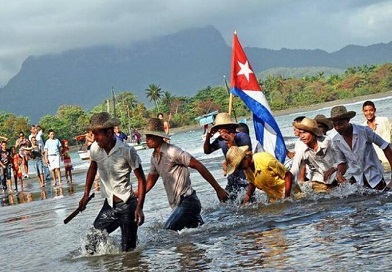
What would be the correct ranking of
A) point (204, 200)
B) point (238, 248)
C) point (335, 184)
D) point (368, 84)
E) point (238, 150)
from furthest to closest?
point (368, 84) < point (204, 200) < point (335, 184) < point (238, 150) < point (238, 248)

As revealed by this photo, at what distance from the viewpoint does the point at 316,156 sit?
8680 mm

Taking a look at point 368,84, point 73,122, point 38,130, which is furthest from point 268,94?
point 38,130

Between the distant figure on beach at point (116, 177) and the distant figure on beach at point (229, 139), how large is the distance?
1.59 meters

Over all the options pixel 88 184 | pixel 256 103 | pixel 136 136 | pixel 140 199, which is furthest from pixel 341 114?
pixel 136 136

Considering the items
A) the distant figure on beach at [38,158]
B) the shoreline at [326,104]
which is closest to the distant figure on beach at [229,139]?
the distant figure on beach at [38,158]

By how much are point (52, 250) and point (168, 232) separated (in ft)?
5.01

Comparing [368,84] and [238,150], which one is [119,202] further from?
[368,84]

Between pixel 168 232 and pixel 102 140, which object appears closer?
pixel 102 140

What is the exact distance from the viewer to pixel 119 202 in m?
7.13

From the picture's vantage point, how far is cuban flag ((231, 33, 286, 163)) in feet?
36.5

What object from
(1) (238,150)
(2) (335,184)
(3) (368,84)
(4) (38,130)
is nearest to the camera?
(1) (238,150)

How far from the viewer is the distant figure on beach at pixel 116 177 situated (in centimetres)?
693

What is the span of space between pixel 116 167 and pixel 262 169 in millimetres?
2088

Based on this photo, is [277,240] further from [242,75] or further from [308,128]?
[242,75]
